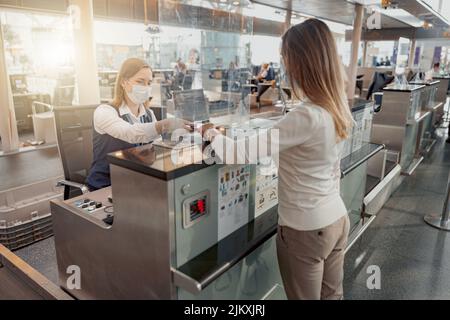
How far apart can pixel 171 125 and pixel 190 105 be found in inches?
5.3

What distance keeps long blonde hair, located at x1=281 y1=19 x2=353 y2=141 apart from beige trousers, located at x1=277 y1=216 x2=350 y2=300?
0.42m

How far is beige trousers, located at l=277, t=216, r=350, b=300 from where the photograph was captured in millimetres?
1369

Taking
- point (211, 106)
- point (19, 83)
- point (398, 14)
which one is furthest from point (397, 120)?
point (398, 14)

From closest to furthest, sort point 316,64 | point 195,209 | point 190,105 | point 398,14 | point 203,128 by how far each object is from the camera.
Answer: point 316,64
point 195,209
point 203,128
point 190,105
point 398,14

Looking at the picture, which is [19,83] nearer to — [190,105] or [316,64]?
[190,105]

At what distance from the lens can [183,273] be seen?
1.27 m

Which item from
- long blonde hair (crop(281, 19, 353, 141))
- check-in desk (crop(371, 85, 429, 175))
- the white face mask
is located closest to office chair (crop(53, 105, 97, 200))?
the white face mask

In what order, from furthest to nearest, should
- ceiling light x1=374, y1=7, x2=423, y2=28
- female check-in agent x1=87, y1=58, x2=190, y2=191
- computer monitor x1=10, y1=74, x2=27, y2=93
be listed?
1. ceiling light x1=374, y1=7, x2=423, y2=28
2. computer monitor x1=10, y1=74, x2=27, y2=93
3. female check-in agent x1=87, y1=58, x2=190, y2=191

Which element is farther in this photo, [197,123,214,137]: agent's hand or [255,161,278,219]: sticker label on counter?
[255,161,278,219]: sticker label on counter

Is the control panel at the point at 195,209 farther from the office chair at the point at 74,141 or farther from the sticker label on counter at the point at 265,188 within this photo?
the office chair at the point at 74,141

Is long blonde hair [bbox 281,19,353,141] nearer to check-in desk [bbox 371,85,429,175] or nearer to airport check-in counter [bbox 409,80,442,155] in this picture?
check-in desk [bbox 371,85,429,175]

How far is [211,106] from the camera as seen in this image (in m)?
2.04

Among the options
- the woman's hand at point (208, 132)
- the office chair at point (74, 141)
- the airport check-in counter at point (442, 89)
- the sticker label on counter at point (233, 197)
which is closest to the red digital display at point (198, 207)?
the sticker label on counter at point (233, 197)

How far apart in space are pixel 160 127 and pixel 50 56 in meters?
5.99
